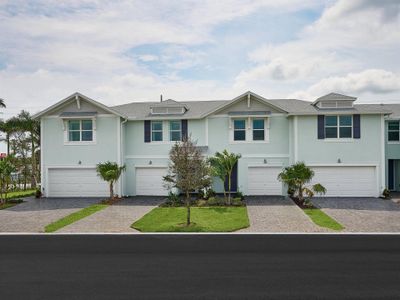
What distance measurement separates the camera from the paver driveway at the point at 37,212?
14477mm

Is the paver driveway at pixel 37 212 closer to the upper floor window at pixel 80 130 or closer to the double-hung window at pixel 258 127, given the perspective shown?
the upper floor window at pixel 80 130

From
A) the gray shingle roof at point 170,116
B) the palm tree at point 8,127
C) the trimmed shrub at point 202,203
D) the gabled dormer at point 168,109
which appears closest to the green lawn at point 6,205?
the gray shingle roof at point 170,116

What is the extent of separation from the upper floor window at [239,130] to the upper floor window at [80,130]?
961cm

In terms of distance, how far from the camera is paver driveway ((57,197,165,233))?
13969 mm

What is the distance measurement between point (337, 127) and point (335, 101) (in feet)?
5.62

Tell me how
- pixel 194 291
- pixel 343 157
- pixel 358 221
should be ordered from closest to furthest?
1. pixel 194 291
2. pixel 358 221
3. pixel 343 157

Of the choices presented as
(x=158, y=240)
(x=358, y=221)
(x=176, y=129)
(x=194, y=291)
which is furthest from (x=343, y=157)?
(x=194, y=291)

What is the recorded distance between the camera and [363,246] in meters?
10.8

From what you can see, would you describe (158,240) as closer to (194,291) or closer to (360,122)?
(194,291)

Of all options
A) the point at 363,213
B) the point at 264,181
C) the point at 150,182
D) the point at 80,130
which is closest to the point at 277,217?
the point at 363,213

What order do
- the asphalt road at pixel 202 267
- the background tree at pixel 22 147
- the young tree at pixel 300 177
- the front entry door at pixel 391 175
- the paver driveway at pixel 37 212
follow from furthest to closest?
the background tree at pixel 22 147
the front entry door at pixel 391 175
the young tree at pixel 300 177
the paver driveway at pixel 37 212
the asphalt road at pixel 202 267

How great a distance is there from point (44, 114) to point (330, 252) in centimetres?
1989

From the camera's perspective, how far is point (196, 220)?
595 inches

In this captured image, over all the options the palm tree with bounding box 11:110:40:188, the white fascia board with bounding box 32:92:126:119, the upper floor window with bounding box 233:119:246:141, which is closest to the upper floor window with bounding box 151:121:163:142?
the white fascia board with bounding box 32:92:126:119
